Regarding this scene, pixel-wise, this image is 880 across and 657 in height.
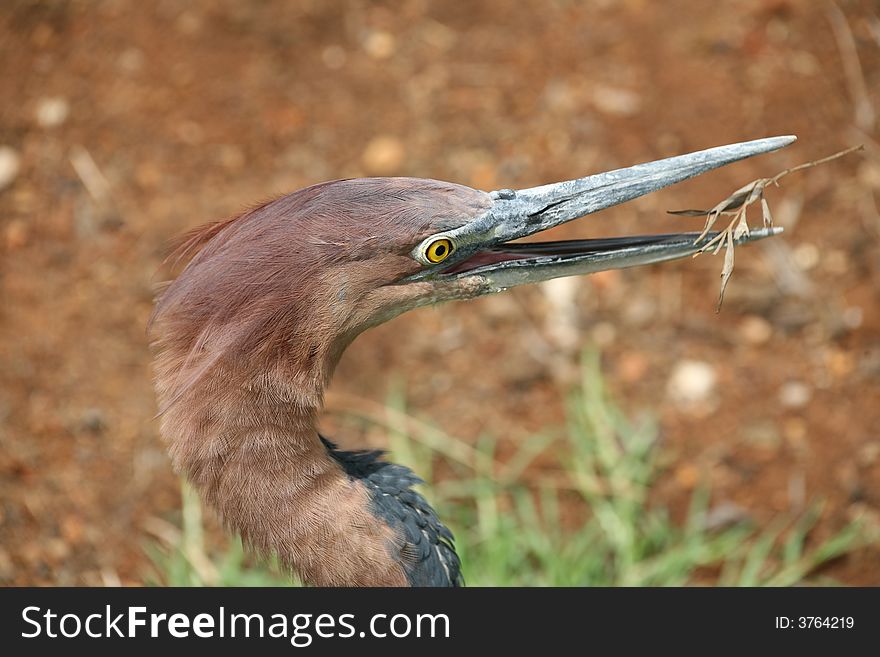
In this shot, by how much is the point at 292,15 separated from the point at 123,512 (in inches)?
94.2

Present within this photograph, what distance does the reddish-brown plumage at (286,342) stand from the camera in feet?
6.06

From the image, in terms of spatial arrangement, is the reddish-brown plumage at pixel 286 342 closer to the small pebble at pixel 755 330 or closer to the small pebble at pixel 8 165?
the small pebble at pixel 755 330

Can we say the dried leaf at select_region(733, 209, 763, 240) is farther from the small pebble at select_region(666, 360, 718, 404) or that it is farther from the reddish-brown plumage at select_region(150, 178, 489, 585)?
the small pebble at select_region(666, 360, 718, 404)

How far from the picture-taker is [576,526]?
3293 millimetres

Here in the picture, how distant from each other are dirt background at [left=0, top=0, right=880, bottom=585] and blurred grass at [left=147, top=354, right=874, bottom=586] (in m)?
0.10

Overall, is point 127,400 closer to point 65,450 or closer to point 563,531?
point 65,450

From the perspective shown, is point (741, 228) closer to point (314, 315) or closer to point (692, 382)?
point (314, 315)

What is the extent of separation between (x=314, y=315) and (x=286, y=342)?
0.26 feet

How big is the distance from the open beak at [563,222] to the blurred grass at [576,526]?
1270 millimetres

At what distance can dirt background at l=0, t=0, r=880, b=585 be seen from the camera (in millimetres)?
3365

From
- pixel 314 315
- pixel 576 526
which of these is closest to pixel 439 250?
pixel 314 315

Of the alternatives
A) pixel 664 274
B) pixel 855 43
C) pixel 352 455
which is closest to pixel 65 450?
pixel 352 455

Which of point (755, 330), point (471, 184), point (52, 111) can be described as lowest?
point (755, 330)

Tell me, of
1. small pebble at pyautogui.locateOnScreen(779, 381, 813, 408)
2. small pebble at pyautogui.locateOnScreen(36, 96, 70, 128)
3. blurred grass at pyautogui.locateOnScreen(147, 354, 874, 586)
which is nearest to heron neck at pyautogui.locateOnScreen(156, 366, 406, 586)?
blurred grass at pyautogui.locateOnScreen(147, 354, 874, 586)
